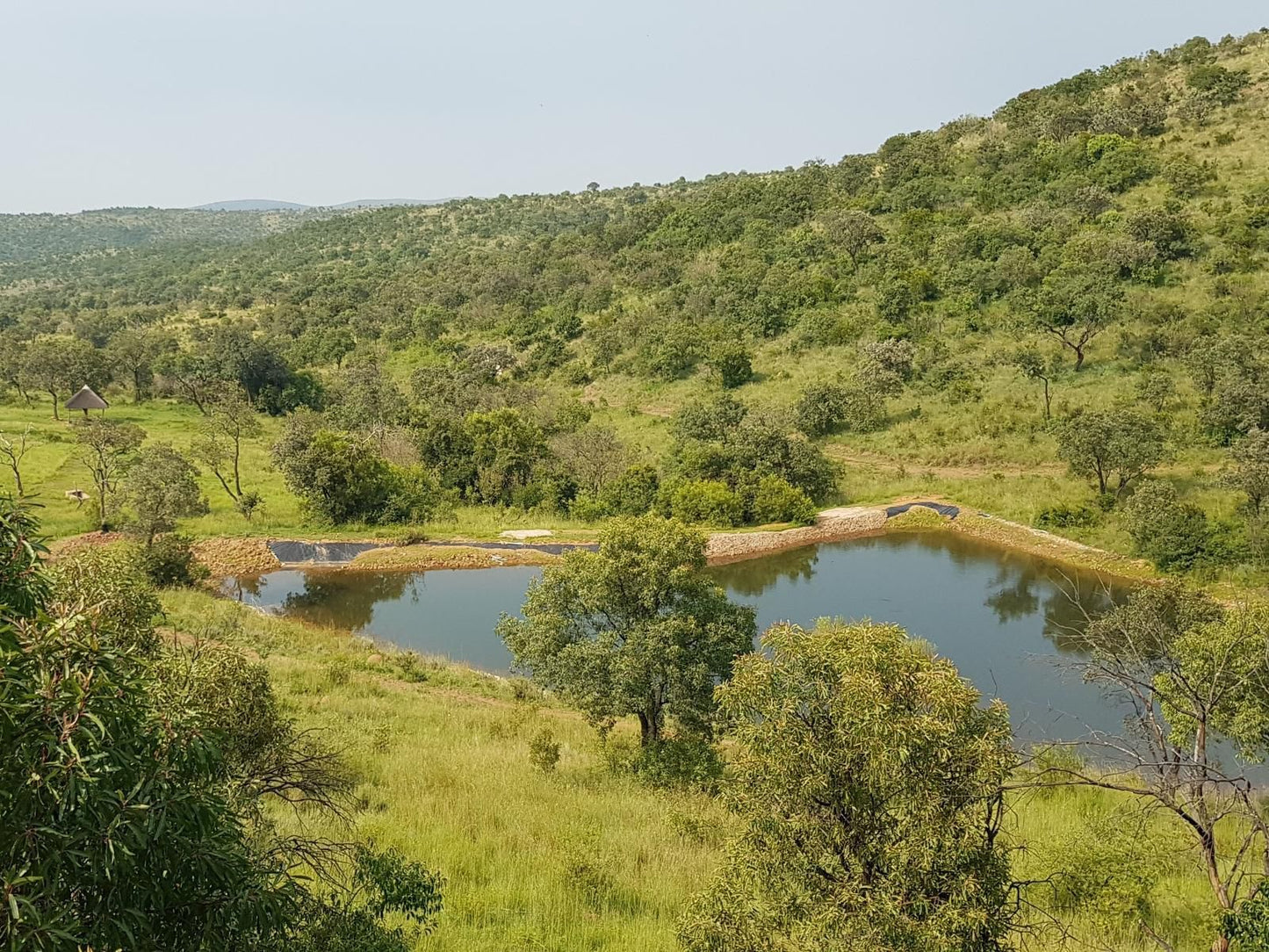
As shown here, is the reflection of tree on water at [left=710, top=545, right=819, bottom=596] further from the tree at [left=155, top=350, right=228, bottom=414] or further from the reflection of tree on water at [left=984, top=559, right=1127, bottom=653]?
the tree at [left=155, top=350, right=228, bottom=414]

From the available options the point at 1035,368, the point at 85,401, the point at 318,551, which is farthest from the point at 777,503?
the point at 85,401

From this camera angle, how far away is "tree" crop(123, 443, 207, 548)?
24.4 meters

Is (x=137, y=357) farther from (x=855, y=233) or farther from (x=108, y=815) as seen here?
(x=108, y=815)

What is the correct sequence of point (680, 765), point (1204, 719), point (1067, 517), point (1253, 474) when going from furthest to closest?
point (1067, 517) → point (1253, 474) → point (680, 765) → point (1204, 719)

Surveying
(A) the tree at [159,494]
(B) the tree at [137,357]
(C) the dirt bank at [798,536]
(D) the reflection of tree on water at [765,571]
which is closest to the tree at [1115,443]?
(C) the dirt bank at [798,536]

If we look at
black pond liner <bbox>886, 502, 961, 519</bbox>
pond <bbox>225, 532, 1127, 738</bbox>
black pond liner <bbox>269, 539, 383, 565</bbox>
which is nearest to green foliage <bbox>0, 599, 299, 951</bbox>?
pond <bbox>225, 532, 1127, 738</bbox>

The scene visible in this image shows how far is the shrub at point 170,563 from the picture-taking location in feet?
73.2

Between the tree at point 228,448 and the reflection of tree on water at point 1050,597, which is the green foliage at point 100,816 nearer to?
the reflection of tree on water at point 1050,597

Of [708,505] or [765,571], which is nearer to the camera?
[765,571]

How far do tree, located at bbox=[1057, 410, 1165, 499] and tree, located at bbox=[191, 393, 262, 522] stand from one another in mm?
30914

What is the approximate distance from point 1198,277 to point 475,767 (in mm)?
43757

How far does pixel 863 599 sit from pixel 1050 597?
18.4 feet

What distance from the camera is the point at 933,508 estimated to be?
30328 millimetres

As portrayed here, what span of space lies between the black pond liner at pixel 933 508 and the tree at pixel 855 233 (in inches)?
1085
